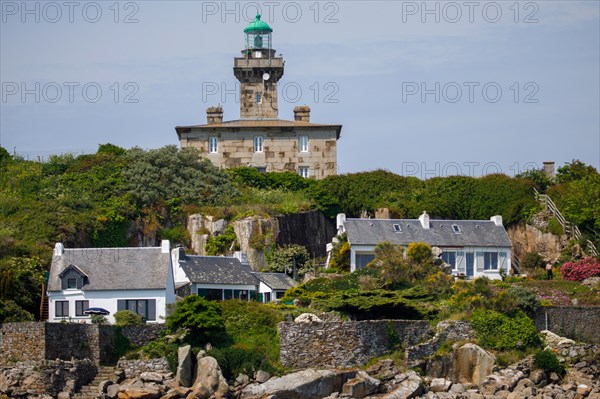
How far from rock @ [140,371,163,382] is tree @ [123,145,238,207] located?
18.4 meters

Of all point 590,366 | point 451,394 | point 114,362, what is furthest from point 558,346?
point 114,362

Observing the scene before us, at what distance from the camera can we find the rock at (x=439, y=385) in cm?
6856

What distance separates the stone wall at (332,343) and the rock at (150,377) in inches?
203

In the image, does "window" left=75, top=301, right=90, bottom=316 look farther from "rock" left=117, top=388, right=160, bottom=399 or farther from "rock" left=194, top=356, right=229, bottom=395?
"rock" left=194, top=356, right=229, bottom=395

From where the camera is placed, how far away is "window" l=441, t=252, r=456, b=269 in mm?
81375

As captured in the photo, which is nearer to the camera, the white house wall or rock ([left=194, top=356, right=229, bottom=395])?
rock ([left=194, top=356, right=229, bottom=395])

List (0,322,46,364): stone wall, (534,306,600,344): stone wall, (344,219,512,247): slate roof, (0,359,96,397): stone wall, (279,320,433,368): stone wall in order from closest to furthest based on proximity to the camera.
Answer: (0,359,96,397): stone wall
(0,322,46,364): stone wall
(279,320,433,368): stone wall
(534,306,600,344): stone wall
(344,219,512,247): slate roof

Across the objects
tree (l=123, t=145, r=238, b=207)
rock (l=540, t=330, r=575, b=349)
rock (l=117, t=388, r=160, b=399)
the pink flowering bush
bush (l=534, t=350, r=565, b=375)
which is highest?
tree (l=123, t=145, r=238, b=207)

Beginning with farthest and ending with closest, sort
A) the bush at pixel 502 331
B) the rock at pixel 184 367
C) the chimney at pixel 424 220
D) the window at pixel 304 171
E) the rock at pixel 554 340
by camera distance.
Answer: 1. the window at pixel 304 171
2. the chimney at pixel 424 220
3. the rock at pixel 554 340
4. the bush at pixel 502 331
5. the rock at pixel 184 367

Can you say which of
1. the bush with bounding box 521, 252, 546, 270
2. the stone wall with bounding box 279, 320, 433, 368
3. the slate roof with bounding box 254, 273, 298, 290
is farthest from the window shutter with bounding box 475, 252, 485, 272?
the stone wall with bounding box 279, 320, 433, 368

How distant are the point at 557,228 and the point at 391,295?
14.1 metres

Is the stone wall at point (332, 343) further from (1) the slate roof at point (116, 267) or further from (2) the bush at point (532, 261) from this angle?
(2) the bush at point (532, 261)

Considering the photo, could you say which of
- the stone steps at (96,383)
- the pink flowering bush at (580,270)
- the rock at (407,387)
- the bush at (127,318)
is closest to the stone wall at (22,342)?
the stone steps at (96,383)

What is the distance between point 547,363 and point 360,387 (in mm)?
8236
